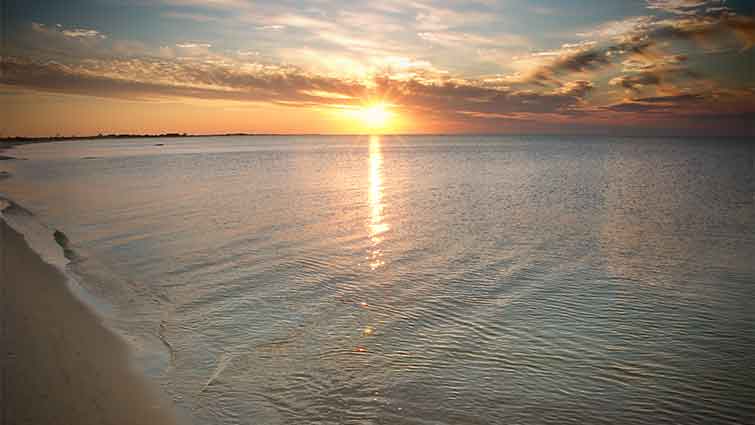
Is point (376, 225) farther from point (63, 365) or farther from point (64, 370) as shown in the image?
point (64, 370)

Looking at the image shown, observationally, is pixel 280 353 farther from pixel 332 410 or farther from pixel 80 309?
pixel 80 309

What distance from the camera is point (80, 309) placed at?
396 inches

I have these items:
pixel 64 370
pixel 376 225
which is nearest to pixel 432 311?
pixel 64 370

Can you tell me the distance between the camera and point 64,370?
7059 mm

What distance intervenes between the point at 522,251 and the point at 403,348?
8.75m

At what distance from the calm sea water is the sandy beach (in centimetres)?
44

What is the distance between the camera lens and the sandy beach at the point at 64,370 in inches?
236

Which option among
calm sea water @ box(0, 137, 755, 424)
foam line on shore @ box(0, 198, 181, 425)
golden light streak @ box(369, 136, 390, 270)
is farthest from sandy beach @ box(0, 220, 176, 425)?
golden light streak @ box(369, 136, 390, 270)

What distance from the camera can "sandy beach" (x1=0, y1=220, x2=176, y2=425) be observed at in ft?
19.6

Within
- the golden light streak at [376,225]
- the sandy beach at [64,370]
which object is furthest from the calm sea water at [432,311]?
the sandy beach at [64,370]

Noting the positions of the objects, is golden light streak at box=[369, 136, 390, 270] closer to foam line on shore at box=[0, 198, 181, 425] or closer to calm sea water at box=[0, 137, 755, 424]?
calm sea water at box=[0, 137, 755, 424]

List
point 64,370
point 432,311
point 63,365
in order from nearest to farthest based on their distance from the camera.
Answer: point 64,370
point 63,365
point 432,311

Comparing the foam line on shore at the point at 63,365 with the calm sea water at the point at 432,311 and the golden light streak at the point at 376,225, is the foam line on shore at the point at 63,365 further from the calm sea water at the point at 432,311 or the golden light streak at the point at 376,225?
the golden light streak at the point at 376,225

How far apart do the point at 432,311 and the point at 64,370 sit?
274 inches
